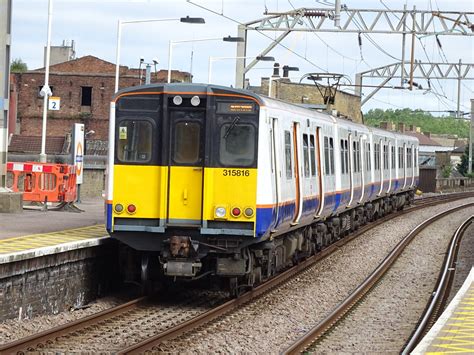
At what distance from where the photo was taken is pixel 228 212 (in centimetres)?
1496

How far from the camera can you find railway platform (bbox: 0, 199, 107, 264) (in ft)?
46.5

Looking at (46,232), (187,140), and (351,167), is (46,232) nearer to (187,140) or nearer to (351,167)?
(187,140)

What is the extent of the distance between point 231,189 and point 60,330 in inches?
146

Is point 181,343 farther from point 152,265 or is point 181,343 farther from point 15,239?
point 15,239

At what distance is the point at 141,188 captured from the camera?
15.2 metres

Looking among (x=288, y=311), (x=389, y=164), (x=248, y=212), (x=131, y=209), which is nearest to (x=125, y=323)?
(x=131, y=209)

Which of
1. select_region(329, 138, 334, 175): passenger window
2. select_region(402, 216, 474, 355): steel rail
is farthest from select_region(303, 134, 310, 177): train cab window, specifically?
select_region(329, 138, 334, 175): passenger window

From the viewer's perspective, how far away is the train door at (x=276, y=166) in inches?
618

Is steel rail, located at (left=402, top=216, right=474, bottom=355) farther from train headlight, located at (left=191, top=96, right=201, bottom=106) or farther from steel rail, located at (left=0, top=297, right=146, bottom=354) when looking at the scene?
train headlight, located at (left=191, top=96, right=201, bottom=106)

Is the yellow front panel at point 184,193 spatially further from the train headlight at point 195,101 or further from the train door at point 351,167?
the train door at point 351,167

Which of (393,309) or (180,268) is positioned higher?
(180,268)

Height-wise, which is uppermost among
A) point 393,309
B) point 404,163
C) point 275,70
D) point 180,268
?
point 275,70

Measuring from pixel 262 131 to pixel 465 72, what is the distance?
38.2 metres

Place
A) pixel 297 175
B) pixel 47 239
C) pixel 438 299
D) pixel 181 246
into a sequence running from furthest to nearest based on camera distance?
pixel 297 175
pixel 438 299
pixel 47 239
pixel 181 246
